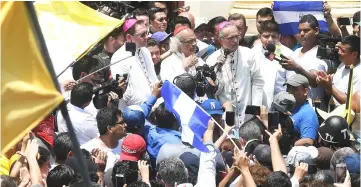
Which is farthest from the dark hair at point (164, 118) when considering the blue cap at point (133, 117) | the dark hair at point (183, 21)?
the dark hair at point (183, 21)

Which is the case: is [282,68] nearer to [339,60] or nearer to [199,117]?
[339,60]

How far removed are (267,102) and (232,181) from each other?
324 cm

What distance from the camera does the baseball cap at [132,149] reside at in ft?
31.3

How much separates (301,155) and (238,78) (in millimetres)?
2749

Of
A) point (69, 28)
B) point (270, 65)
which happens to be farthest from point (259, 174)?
point (270, 65)

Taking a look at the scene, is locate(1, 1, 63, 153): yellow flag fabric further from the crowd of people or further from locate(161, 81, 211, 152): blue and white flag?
locate(161, 81, 211, 152): blue and white flag

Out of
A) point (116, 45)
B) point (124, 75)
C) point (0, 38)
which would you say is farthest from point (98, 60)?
point (0, 38)

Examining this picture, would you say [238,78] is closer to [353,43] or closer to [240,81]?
[240,81]

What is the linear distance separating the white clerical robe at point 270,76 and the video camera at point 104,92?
163 centimetres

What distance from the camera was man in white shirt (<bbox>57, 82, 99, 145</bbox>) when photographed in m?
10.6

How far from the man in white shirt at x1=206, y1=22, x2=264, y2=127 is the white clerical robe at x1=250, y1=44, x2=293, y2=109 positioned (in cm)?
16

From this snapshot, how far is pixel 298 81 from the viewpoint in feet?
36.8

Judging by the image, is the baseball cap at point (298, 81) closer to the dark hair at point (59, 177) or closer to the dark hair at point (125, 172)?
the dark hair at point (125, 172)

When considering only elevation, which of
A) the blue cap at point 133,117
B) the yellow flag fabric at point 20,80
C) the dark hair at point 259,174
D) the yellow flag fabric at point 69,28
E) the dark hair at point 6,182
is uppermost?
the yellow flag fabric at point 20,80
